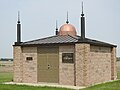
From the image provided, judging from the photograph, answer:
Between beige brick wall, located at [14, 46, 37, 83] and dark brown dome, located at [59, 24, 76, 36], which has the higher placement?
dark brown dome, located at [59, 24, 76, 36]

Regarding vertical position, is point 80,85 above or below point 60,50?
below

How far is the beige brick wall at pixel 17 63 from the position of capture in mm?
21031

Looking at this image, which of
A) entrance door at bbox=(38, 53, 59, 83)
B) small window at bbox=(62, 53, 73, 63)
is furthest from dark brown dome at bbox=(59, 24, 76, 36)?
small window at bbox=(62, 53, 73, 63)

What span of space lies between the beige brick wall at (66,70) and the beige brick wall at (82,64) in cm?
67

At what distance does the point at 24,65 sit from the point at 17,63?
25.1 inches

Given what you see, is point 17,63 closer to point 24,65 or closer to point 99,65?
point 24,65

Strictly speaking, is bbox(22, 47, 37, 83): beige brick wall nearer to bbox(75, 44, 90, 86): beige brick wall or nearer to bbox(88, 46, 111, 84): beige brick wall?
bbox(75, 44, 90, 86): beige brick wall

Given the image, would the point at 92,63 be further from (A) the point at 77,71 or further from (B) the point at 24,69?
(B) the point at 24,69

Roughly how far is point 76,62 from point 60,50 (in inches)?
65.1

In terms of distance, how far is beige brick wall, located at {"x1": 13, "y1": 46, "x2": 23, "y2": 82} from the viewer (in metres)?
21.0

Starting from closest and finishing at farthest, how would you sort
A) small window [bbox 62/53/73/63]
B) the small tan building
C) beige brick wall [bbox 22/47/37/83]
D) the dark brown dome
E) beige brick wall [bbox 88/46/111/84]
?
the small tan building
small window [bbox 62/53/73/63]
beige brick wall [bbox 88/46/111/84]
beige brick wall [bbox 22/47/37/83]
the dark brown dome

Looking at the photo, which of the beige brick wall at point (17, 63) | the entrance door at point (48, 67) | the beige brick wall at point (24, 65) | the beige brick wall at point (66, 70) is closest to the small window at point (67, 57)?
the beige brick wall at point (66, 70)

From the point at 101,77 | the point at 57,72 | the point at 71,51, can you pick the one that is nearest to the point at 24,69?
the point at 57,72

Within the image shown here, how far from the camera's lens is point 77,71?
1814cm
